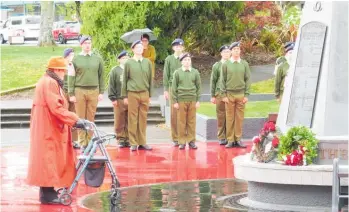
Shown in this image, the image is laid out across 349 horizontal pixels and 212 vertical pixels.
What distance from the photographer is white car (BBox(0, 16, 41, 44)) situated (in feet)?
183

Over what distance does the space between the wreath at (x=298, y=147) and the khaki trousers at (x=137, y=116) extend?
7.78 metres

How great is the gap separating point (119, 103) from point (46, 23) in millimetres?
24945

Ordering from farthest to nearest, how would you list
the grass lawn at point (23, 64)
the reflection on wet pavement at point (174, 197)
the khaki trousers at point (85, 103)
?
the grass lawn at point (23, 64)
the khaki trousers at point (85, 103)
the reflection on wet pavement at point (174, 197)

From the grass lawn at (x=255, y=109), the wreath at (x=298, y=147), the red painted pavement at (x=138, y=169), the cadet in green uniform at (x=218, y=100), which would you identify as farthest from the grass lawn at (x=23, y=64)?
the wreath at (x=298, y=147)

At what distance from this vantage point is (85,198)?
15.5m

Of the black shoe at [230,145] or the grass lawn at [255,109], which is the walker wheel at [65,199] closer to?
the black shoe at [230,145]

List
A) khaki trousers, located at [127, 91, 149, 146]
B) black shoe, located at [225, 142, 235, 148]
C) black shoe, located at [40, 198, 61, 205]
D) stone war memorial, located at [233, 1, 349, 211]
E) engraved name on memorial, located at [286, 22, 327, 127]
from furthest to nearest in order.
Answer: black shoe, located at [225, 142, 235, 148]
khaki trousers, located at [127, 91, 149, 146]
black shoe, located at [40, 198, 61, 205]
engraved name on memorial, located at [286, 22, 327, 127]
stone war memorial, located at [233, 1, 349, 211]

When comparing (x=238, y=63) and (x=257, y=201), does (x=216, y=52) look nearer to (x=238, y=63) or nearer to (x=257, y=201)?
(x=238, y=63)

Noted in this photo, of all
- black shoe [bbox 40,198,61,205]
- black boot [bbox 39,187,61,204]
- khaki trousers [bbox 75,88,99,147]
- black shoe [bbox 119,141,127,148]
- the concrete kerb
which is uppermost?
khaki trousers [bbox 75,88,99,147]

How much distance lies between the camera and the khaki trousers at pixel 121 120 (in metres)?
22.4

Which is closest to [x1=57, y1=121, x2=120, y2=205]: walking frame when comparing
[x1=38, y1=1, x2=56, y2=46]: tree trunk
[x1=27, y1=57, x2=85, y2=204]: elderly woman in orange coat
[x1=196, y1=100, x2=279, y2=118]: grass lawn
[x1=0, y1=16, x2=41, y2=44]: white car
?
[x1=27, y1=57, x2=85, y2=204]: elderly woman in orange coat

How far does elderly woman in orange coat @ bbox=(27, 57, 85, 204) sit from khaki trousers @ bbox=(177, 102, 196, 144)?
24.6ft

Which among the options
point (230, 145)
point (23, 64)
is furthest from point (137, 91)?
point (23, 64)

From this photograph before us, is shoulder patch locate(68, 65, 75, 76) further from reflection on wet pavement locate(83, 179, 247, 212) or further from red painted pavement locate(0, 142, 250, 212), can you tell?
reflection on wet pavement locate(83, 179, 247, 212)
